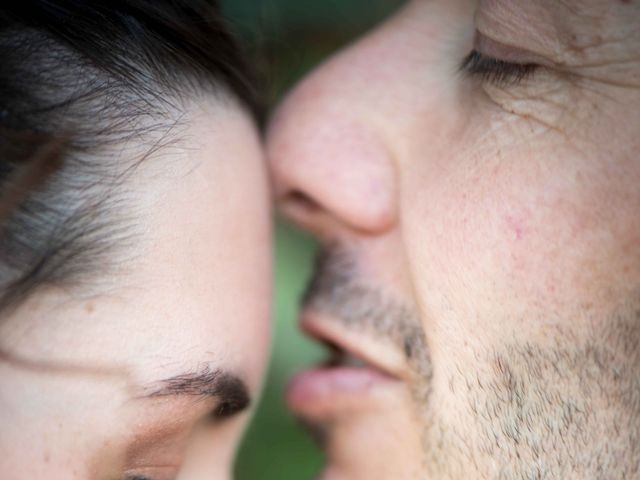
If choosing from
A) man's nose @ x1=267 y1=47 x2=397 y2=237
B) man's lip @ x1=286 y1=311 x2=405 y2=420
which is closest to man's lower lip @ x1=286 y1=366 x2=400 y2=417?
man's lip @ x1=286 y1=311 x2=405 y2=420

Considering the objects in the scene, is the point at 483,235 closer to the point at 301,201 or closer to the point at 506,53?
the point at 506,53

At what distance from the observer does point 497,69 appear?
3.89ft

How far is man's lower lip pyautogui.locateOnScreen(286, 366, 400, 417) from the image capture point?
4.48 feet

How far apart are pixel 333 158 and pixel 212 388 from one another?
46 cm

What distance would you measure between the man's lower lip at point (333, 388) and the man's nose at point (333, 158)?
248mm

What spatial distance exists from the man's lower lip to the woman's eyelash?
1.67 ft

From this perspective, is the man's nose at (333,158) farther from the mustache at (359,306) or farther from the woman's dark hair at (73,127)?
the woman's dark hair at (73,127)

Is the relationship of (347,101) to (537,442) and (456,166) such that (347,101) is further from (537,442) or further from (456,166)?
(537,442)

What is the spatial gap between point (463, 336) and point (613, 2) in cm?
50

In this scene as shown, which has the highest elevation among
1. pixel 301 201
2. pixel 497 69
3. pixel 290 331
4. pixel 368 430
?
pixel 497 69

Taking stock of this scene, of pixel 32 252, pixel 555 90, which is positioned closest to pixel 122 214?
pixel 32 252

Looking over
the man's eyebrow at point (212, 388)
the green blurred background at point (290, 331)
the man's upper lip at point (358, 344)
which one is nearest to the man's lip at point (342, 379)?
the man's upper lip at point (358, 344)

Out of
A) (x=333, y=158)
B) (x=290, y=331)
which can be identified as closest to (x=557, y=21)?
(x=333, y=158)

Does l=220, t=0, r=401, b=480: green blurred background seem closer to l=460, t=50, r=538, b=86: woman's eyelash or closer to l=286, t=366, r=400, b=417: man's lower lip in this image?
l=286, t=366, r=400, b=417: man's lower lip
